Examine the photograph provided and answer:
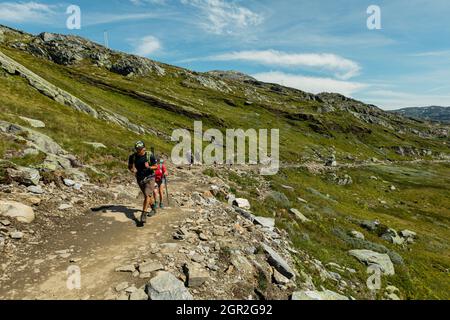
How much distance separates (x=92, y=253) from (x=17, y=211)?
12.9 feet

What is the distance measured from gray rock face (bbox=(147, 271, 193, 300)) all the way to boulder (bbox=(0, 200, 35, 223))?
6483 mm

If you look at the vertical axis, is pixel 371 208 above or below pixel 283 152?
below

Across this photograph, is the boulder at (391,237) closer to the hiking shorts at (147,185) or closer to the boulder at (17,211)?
the hiking shorts at (147,185)

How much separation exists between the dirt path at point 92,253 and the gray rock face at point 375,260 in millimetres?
12785

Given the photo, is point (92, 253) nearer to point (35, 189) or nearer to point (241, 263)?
point (241, 263)

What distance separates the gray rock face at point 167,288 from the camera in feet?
29.9

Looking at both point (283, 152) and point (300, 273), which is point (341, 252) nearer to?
point (300, 273)

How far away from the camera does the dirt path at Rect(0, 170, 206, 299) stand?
907 cm

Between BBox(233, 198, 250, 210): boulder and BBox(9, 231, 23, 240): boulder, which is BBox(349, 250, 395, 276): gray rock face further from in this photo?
BBox(9, 231, 23, 240): boulder

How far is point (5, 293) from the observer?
8727mm

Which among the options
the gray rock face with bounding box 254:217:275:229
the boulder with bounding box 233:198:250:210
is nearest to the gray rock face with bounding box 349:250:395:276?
the gray rock face with bounding box 254:217:275:229
